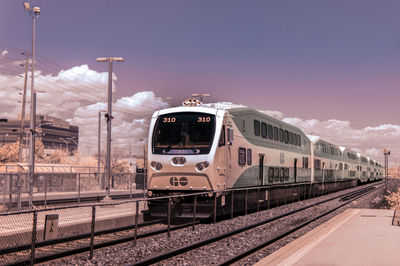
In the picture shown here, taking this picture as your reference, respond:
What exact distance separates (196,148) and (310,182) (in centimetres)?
1725

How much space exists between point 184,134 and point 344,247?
7519 mm

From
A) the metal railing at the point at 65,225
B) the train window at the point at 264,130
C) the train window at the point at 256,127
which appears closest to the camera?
the metal railing at the point at 65,225

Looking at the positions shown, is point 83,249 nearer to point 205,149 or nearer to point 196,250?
point 196,250

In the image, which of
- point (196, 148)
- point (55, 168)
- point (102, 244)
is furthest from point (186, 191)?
point (55, 168)

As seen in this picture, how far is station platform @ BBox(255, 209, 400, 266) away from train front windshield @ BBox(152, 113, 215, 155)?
4786 millimetres

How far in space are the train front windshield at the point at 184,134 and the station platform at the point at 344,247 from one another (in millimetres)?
4786

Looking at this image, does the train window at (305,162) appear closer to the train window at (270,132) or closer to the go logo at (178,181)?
the train window at (270,132)

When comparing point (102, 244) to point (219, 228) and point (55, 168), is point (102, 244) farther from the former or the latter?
point (55, 168)

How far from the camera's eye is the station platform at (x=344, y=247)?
9430mm

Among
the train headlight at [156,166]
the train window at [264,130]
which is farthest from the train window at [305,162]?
the train headlight at [156,166]

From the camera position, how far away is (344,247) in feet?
36.6

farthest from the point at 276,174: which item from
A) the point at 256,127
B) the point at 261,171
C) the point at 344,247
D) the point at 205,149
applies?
the point at 344,247

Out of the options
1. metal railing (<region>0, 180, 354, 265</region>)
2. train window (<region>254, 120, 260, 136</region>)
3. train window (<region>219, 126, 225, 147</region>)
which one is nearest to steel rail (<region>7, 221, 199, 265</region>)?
metal railing (<region>0, 180, 354, 265</region>)

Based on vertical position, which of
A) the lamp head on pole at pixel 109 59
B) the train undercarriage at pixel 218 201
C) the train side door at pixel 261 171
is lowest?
the train undercarriage at pixel 218 201
